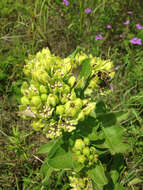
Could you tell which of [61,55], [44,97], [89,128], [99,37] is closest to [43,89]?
[44,97]

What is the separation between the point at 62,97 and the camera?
188cm

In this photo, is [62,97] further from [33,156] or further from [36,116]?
[33,156]

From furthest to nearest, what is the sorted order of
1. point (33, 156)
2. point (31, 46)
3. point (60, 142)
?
point (31, 46) < point (33, 156) < point (60, 142)

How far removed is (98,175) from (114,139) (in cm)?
42

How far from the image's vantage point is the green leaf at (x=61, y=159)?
6.57ft

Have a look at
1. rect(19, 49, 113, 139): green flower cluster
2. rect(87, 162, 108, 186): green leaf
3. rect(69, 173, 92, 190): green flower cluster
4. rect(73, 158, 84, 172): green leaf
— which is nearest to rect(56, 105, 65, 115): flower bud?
rect(19, 49, 113, 139): green flower cluster

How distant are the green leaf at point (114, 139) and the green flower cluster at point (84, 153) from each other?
20cm

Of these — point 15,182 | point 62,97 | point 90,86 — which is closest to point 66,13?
point 90,86

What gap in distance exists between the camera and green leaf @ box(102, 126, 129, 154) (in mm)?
2121

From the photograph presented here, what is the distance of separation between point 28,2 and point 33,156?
3.49 m

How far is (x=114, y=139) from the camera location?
2.15m

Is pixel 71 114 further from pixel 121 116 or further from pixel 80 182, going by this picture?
pixel 80 182

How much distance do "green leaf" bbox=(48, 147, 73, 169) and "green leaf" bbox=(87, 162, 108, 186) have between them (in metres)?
0.25

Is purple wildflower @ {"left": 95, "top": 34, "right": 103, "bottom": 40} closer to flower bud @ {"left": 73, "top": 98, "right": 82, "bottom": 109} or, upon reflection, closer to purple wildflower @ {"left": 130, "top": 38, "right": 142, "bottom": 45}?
purple wildflower @ {"left": 130, "top": 38, "right": 142, "bottom": 45}
